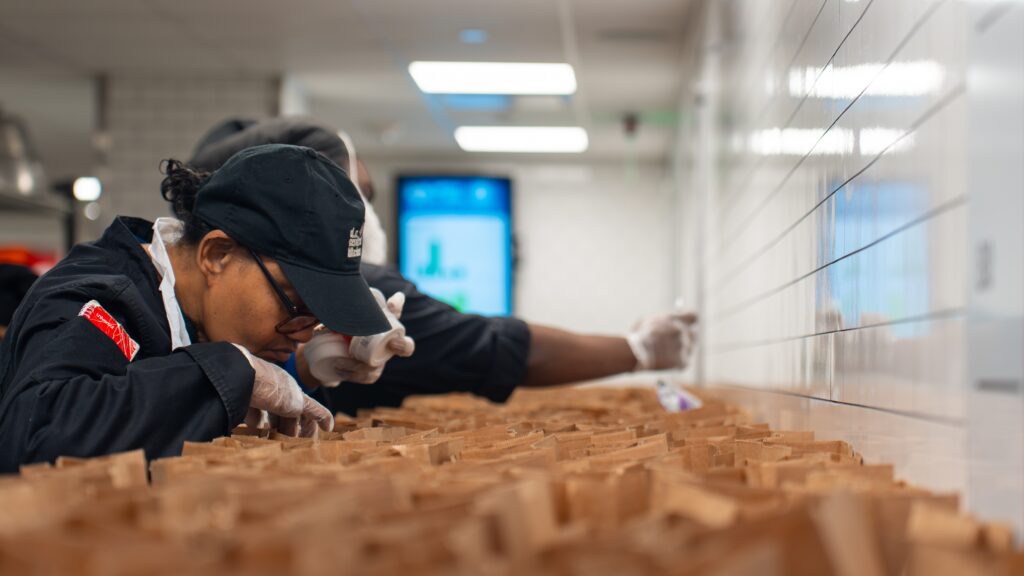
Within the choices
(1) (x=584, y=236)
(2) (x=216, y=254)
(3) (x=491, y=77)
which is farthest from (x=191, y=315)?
(1) (x=584, y=236)

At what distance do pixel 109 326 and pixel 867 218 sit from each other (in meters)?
1.00

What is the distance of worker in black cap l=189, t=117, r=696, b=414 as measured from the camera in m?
2.56

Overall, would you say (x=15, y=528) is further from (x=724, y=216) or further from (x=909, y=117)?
(x=724, y=216)

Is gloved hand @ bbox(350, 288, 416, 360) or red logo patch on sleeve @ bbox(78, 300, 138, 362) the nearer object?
red logo patch on sleeve @ bbox(78, 300, 138, 362)

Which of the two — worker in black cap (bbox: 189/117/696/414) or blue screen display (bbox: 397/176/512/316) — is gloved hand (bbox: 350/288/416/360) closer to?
worker in black cap (bbox: 189/117/696/414)

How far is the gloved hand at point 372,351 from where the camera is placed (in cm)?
196

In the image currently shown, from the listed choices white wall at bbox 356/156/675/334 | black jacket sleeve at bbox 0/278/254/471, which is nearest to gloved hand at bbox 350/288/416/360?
black jacket sleeve at bbox 0/278/254/471

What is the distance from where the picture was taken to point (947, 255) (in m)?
1.02

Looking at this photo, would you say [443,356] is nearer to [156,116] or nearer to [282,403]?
[282,403]

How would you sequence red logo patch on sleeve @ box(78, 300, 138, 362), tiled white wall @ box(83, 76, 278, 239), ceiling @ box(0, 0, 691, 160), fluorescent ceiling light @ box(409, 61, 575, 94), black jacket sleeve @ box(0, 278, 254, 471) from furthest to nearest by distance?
tiled white wall @ box(83, 76, 278, 239) → fluorescent ceiling light @ box(409, 61, 575, 94) → ceiling @ box(0, 0, 691, 160) → red logo patch on sleeve @ box(78, 300, 138, 362) → black jacket sleeve @ box(0, 278, 254, 471)

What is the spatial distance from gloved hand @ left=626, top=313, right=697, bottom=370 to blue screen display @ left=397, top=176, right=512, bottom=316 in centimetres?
503

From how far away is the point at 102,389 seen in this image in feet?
4.40

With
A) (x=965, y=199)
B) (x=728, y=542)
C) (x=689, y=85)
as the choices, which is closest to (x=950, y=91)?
(x=965, y=199)

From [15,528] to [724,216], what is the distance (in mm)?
3220
